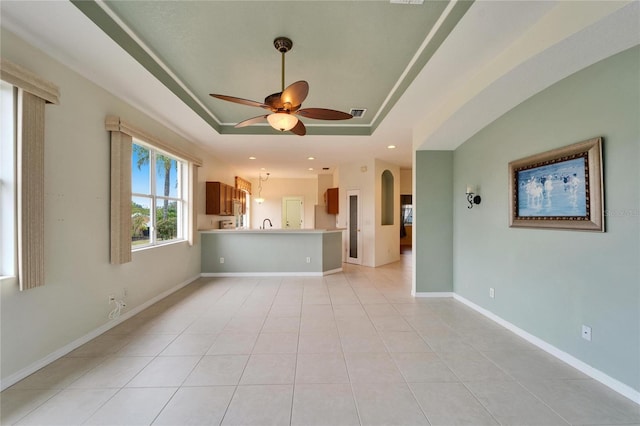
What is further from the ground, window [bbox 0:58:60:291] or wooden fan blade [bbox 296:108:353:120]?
wooden fan blade [bbox 296:108:353:120]

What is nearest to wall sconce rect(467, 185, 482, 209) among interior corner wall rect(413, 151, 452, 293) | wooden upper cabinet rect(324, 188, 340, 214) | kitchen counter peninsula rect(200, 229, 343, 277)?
interior corner wall rect(413, 151, 452, 293)

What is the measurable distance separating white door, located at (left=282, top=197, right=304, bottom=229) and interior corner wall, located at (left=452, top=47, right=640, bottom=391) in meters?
7.21


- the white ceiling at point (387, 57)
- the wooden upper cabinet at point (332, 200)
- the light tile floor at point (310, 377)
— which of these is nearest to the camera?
the light tile floor at point (310, 377)

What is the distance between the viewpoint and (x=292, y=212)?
9.98 metres

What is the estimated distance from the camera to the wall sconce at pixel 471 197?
3452 mm

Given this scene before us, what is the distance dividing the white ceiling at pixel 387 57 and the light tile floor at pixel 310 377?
252 centimetres

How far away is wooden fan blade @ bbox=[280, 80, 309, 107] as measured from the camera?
83.4 inches

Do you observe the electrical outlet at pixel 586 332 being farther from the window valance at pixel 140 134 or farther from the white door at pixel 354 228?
the window valance at pixel 140 134

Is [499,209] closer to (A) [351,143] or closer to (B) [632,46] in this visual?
(B) [632,46]

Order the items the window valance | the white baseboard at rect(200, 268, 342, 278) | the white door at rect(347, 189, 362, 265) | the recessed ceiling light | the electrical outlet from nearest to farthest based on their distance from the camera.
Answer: the electrical outlet
the window valance
the recessed ceiling light
the white baseboard at rect(200, 268, 342, 278)
the white door at rect(347, 189, 362, 265)

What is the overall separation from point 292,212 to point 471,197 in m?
7.16

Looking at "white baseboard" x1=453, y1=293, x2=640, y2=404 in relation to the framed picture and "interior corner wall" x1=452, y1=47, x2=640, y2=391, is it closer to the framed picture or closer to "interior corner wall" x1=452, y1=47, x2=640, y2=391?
"interior corner wall" x1=452, y1=47, x2=640, y2=391

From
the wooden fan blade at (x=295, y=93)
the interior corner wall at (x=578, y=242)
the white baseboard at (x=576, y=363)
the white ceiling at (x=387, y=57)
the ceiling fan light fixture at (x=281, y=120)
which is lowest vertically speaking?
the white baseboard at (x=576, y=363)

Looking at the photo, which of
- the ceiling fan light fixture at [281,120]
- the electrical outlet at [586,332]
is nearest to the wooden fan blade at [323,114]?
the ceiling fan light fixture at [281,120]
